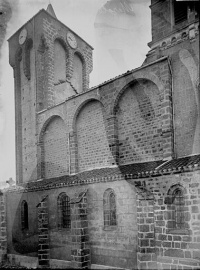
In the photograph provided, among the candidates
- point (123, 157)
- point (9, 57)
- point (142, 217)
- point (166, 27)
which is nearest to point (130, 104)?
point (123, 157)

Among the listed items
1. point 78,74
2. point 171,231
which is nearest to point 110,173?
point 171,231

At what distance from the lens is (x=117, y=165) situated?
47.3 ft

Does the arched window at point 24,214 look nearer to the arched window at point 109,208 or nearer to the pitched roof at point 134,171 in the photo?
the pitched roof at point 134,171

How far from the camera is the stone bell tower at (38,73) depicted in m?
19.8

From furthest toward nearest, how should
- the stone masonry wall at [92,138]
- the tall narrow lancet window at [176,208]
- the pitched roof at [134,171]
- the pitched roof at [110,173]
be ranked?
the stone masonry wall at [92,138], the pitched roof at [110,173], the tall narrow lancet window at [176,208], the pitched roof at [134,171]

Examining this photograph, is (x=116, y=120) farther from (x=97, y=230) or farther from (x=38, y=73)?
(x=38, y=73)

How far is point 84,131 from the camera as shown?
53.7 ft

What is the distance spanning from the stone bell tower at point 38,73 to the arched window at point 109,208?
282 inches

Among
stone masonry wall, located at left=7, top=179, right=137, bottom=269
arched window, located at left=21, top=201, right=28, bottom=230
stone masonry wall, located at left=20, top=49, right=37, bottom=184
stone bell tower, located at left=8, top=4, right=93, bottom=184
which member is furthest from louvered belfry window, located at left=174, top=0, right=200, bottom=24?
arched window, located at left=21, top=201, right=28, bottom=230

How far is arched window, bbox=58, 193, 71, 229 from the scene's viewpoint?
15.2m

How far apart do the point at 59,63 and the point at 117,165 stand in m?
9.57

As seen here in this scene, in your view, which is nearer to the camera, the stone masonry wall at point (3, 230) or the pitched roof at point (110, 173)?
the pitched roof at point (110, 173)

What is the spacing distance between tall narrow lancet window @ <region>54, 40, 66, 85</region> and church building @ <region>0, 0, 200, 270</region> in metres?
0.46

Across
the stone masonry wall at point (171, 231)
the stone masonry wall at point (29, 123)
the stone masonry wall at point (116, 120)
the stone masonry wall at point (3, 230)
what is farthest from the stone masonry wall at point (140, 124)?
the stone masonry wall at point (3, 230)
